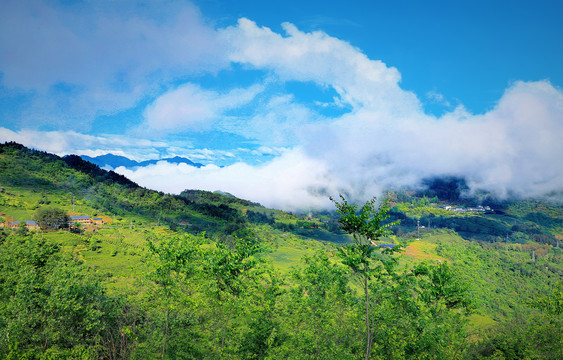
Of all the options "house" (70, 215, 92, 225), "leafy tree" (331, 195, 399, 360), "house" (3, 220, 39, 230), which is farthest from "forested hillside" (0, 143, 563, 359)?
"house" (70, 215, 92, 225)

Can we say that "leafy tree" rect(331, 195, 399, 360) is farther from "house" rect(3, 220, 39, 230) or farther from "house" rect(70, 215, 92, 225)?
"house" rect(70, 215, 92, 225)

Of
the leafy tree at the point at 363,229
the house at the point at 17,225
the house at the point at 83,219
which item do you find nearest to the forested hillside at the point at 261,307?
the leafy tree at the point at 363,229

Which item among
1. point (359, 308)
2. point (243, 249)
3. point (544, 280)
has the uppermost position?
point (243, 249)

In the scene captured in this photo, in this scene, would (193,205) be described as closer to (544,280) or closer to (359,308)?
(359,308)

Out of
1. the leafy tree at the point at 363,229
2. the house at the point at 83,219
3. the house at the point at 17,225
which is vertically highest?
the leafy tree at the point at 363,229

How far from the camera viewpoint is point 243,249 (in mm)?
20234

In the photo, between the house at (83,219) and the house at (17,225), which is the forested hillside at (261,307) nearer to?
the house at (17,225)

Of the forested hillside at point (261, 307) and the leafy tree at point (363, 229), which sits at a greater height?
the leafy tree at point (363, 229)

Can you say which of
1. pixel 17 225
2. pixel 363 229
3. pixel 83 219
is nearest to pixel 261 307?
pixel 363 229

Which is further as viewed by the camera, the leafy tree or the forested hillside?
the forested hillside

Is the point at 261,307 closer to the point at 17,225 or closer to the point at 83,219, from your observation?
the point at 17,225

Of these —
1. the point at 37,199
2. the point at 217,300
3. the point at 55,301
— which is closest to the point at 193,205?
the point at 37,199

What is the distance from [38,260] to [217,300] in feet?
122

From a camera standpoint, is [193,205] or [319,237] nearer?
[193,205]
